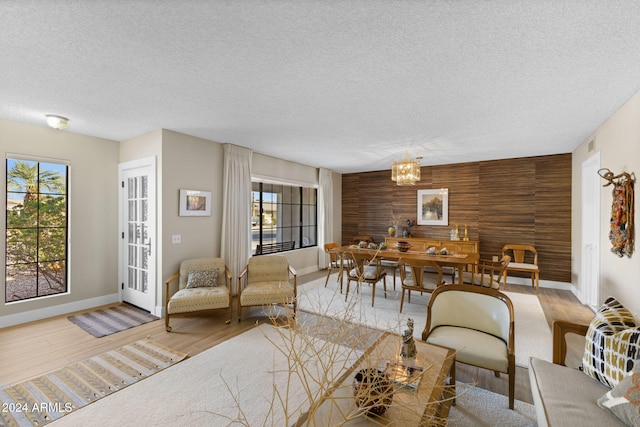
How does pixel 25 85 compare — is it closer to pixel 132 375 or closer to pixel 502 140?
pixel 132 375

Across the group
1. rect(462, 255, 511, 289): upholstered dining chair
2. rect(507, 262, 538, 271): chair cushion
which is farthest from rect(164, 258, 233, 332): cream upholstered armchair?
rect(507, 262, 538, 271): chair cushion

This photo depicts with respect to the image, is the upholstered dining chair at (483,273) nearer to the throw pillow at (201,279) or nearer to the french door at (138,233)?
the throw pillow at (201,279)

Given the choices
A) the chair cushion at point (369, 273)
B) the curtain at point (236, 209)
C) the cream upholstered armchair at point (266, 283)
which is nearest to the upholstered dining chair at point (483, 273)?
the chair cushion at point (369, 273)

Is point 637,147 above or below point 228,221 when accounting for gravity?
above

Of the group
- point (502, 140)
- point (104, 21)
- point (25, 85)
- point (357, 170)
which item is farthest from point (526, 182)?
point (25, 85)

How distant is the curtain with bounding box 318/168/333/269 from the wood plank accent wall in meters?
1.36

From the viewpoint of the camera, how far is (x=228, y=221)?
448 centimetres

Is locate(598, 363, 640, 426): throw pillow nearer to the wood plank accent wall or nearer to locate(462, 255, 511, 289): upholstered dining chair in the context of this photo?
locate(462, 255, 511, 289): upholstered dining chair

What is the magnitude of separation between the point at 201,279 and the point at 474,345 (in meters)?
3.30

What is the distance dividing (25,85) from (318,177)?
5.19 m

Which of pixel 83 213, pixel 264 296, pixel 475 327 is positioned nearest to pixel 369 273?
pixel 264 296

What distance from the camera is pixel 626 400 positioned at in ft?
4.64

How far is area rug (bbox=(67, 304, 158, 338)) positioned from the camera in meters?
3.36

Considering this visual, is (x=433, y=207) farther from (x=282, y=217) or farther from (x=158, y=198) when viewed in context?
(x=158, y=198)
